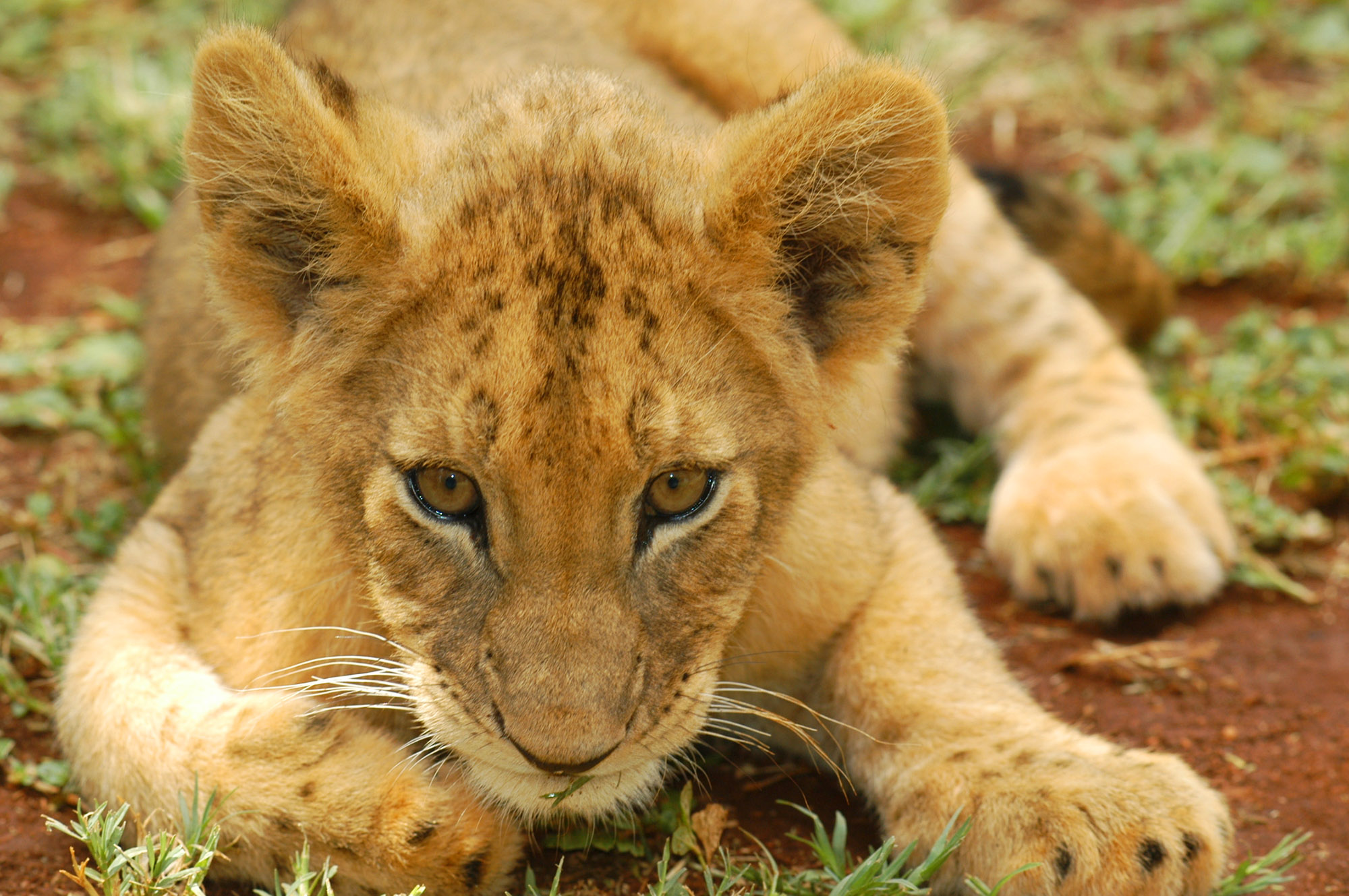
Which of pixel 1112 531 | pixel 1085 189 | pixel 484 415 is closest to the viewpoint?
pixel 484 415

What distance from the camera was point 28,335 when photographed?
5.66m

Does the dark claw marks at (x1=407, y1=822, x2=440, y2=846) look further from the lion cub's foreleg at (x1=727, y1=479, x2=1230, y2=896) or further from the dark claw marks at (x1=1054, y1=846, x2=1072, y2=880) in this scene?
the dark claw marks at (x1=1054, y1=846, x2=1072, y2=880)

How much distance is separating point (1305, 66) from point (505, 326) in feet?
20.0

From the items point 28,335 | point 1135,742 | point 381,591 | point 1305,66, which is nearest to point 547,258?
point 381,591

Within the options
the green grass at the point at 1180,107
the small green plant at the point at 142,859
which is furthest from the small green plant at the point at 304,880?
the green grass at the point at 1180,107

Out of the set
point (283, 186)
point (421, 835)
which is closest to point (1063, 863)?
point (421, 835)

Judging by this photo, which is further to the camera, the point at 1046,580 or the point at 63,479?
the point at 63,479

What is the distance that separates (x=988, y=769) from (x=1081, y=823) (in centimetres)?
26

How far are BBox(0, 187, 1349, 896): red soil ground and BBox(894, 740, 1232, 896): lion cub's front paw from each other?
0.88 feet

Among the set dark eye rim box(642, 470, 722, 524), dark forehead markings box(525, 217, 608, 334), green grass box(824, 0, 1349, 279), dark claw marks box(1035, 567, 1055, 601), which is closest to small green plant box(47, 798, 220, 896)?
dark eye rim box(642, 470, 722, 524)

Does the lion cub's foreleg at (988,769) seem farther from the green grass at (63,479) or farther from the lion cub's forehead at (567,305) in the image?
the green grass at (63,479)

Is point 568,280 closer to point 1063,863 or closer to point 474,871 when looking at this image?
point 474,871

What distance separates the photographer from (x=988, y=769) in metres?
3.31

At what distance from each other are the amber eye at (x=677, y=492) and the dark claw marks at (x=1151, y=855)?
120cm
